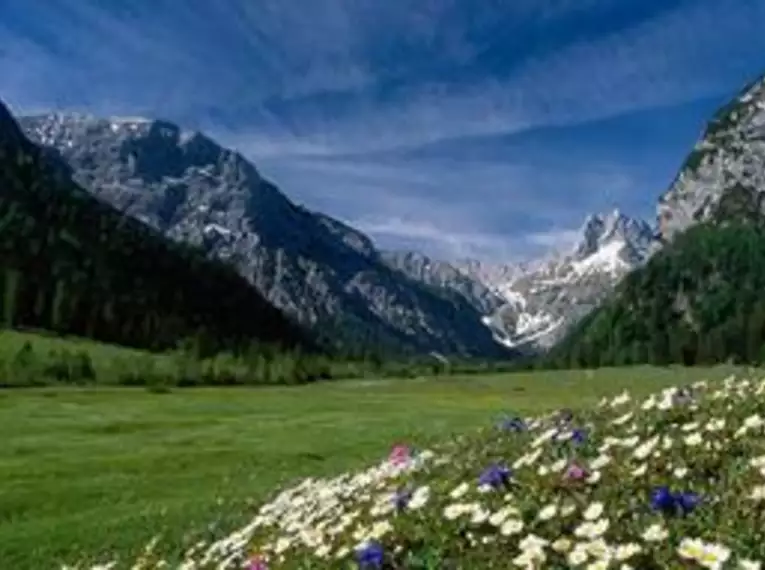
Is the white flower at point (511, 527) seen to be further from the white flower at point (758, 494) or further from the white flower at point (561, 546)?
the white flower at point (758, 494)

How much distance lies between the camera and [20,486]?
3734cm

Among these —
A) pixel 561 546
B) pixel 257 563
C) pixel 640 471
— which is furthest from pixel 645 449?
pixel 257 563

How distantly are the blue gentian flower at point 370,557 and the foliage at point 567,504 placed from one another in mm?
20

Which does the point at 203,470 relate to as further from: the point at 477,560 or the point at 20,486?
the point at 477,560

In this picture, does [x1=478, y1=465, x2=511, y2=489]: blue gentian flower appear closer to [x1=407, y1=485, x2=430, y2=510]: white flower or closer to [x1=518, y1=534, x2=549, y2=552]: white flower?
[x1=407, y1=485, x2=430, y2=510]: white flower

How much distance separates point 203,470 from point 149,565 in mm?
28895

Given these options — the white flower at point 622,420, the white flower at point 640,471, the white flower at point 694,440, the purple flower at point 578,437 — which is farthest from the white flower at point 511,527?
the white flower at point 622,420

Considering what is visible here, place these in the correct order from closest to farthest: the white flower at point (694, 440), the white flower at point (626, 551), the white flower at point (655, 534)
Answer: the white flower at point (626, 551)
the white flower at point (655, 534)
the white flower at point (694, 440)

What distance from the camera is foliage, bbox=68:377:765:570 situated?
7301 millimetres

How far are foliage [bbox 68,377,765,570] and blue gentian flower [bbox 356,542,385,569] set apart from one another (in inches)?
0.8

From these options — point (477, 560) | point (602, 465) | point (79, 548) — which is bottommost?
point (79, 548)

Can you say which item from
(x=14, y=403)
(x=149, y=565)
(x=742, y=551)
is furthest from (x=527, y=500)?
(x=14, y=403)

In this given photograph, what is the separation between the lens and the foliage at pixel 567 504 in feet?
24.0

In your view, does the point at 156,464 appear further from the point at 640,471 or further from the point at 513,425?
the point at 640,471
